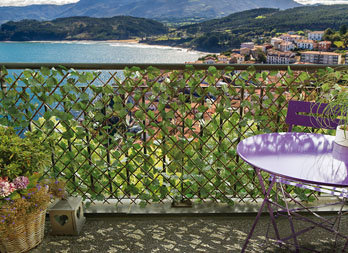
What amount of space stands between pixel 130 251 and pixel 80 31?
1303 inches

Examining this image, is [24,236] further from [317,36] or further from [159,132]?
[317,36]

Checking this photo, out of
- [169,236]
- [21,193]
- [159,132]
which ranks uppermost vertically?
[159,132]

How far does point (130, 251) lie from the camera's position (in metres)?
2.11

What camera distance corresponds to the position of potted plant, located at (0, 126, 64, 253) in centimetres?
187

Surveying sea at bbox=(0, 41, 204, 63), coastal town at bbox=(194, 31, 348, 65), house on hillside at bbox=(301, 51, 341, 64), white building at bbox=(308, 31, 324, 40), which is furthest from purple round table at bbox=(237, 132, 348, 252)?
sea at bbox=(0, 41, 204, 63)

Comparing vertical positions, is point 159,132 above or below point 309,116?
below

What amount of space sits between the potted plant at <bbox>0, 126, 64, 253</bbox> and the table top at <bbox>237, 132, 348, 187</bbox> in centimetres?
132

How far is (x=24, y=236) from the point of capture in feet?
6.62

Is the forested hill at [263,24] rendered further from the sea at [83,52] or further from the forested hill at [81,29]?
the forested hill at [81,29]

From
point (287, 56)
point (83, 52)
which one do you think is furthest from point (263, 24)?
point (83, 52)

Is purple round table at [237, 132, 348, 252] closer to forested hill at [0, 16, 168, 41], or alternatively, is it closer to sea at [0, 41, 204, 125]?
sea at [0, 41, 204, 125]

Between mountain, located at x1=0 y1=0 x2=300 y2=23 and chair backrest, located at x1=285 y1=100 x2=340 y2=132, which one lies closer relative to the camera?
chair backrest, located at x1=285 y1=100 x2=340 y2=132

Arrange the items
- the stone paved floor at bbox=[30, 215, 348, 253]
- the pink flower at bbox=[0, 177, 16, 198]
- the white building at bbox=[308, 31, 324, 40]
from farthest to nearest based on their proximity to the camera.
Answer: the white building at bbox=[308, 31, 324, 40]
the stone paved floor at bbox=[30, 215, 348, 253]
the pink flower at bbox=[0, 177, 16, 198]

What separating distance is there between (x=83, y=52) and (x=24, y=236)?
121 ft
